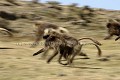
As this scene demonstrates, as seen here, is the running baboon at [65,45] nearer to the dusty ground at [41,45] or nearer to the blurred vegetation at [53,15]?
the dusty ground at [41,45]

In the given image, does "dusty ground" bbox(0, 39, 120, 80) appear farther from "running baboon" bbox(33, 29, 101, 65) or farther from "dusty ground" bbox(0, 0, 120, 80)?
"running baboon" bbox(33, 29, 101, 65)

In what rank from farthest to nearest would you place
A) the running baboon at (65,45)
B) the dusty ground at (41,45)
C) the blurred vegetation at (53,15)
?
the blurred vegetation at (53,15), the running baboon at (65,45), the dusty ground at (41,45)

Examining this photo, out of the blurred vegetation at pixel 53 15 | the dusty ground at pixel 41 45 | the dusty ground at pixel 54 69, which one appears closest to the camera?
the dusty ground at pixel 54 69

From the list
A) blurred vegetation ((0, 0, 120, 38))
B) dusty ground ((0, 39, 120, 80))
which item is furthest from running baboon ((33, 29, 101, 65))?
blurred vegetation ((0, 0, 120, 38))

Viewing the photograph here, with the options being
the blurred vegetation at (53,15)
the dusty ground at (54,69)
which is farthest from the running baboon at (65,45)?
the blurred vegetation at (53,15)

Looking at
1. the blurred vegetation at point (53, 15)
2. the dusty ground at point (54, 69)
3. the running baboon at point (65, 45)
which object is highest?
the running baboon at point (65, 45)

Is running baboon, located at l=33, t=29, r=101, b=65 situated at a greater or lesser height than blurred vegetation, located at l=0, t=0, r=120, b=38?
greater

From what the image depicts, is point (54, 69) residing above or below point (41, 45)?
above

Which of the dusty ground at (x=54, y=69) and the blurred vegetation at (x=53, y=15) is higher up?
the dusty ground at (x=54, y=69)

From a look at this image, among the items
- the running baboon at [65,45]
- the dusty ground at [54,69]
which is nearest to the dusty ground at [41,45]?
the dusty ground at [54,69]

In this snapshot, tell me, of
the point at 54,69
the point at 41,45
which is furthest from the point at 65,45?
the point at 41,45

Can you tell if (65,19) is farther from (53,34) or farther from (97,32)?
(53,34)

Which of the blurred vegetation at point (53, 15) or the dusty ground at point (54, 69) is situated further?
the blurred vegetation at point (53, 15)

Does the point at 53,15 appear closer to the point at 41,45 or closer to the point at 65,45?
the point at 41,45
